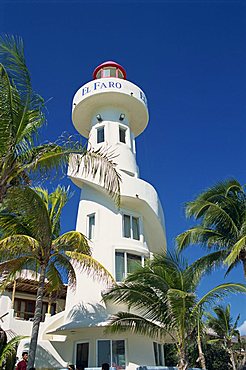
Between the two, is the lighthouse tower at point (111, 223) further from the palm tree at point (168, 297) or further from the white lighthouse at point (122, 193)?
the palm tree at point (168, 297)

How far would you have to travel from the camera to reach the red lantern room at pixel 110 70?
2612cm

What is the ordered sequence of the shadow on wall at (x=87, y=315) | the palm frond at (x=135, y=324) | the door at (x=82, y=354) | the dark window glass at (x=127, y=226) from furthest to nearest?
1. the dark window glass at (x=127, y=226)
2. the door at (x=82, y=354)
3. the shadow on wall at (x=87, y=315)
4. the palm frond at (x=135, y=324)

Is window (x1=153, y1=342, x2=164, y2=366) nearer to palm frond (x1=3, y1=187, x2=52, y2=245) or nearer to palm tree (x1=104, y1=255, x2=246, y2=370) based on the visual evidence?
palm tree (x1=104, y1=255, x2=246, y2=370)

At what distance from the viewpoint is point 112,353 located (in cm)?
1680

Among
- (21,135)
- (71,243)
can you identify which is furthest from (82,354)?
(21,135)

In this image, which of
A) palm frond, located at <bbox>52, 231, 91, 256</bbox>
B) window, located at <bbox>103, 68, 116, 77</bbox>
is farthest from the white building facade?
palm frond, located at <bbox>52, 231, 91, 256</bbox>

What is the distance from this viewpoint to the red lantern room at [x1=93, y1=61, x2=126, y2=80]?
26.1 metres

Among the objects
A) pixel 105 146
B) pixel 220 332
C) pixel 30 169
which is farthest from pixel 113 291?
pixel 220 332

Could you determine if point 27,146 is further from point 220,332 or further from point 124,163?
point 220,332

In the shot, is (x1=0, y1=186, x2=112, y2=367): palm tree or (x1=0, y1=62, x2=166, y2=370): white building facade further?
(x1=0, y1=62, x2=166, y2=370): white building facade

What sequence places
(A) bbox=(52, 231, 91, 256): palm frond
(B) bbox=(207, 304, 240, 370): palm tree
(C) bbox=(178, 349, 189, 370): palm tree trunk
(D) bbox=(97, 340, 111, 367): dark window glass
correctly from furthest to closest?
(B) bbox=(207, 304, 240, 370): palm tree
(D) bbox=(97, 340, 111, 367): dark window glass
(A) bbox=(52, 231, 91, 256): palm frond
(C) bbox=(178, 349, 189, 370): palm tree trunk

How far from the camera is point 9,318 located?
19812 millimetres

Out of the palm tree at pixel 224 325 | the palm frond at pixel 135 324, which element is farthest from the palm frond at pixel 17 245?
the palm tree at pixel 224 325

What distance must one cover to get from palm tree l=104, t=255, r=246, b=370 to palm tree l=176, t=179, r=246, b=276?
89.8 inches
